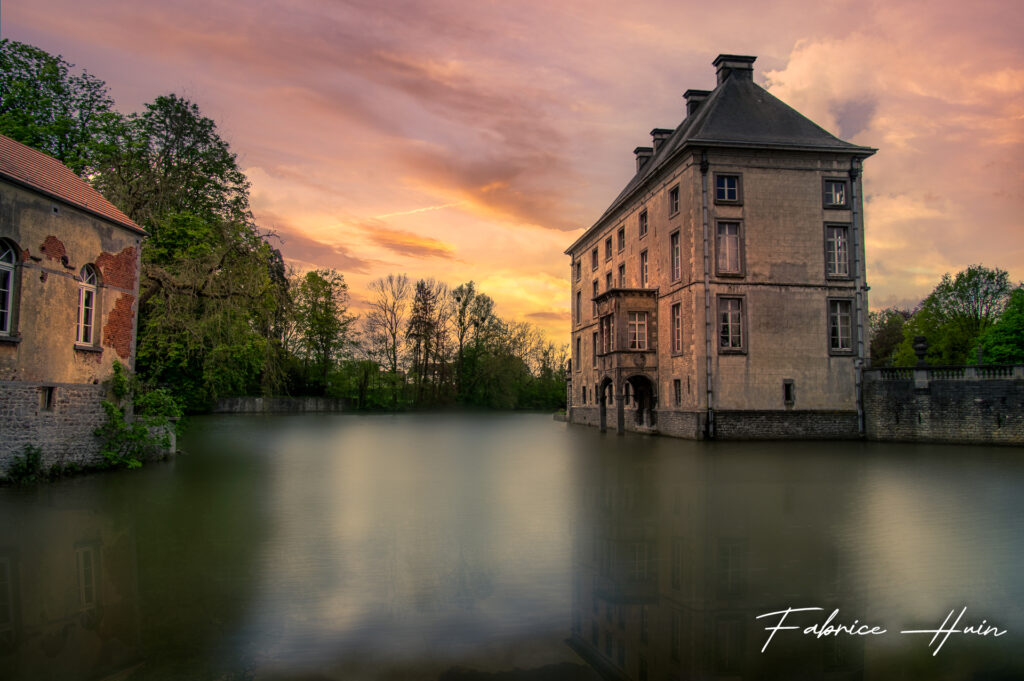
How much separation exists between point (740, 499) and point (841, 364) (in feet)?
A: 59.6

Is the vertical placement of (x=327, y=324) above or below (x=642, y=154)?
below

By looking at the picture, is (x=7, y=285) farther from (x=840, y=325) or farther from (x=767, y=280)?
(x=840, y=325)

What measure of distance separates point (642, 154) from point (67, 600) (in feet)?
130

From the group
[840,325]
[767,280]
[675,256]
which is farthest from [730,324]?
[840,325]

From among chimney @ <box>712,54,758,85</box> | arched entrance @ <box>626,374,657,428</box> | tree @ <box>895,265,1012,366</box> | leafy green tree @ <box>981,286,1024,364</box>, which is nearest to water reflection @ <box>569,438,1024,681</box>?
arched entrance @ <box>626,374,657,428</box>

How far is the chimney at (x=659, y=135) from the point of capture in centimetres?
3694

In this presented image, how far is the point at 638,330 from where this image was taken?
3003 centimetres

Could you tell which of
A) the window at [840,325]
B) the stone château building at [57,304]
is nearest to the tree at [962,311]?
the window at [840,325]

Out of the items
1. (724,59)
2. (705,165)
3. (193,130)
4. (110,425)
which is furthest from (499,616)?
(724,59)

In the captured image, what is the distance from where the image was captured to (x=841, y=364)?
26.0m

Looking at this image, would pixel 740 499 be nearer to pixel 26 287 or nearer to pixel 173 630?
pixel 173 630

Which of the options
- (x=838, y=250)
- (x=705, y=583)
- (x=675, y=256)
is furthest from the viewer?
(x=675, y=256)

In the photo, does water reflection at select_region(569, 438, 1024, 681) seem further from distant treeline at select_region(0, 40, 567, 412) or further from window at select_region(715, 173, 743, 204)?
window at select_region(715, 173, 743, 204)

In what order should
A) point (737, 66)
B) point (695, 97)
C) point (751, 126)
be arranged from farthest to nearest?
point (695, 97) → point (737, 66) → point (751, 126)
